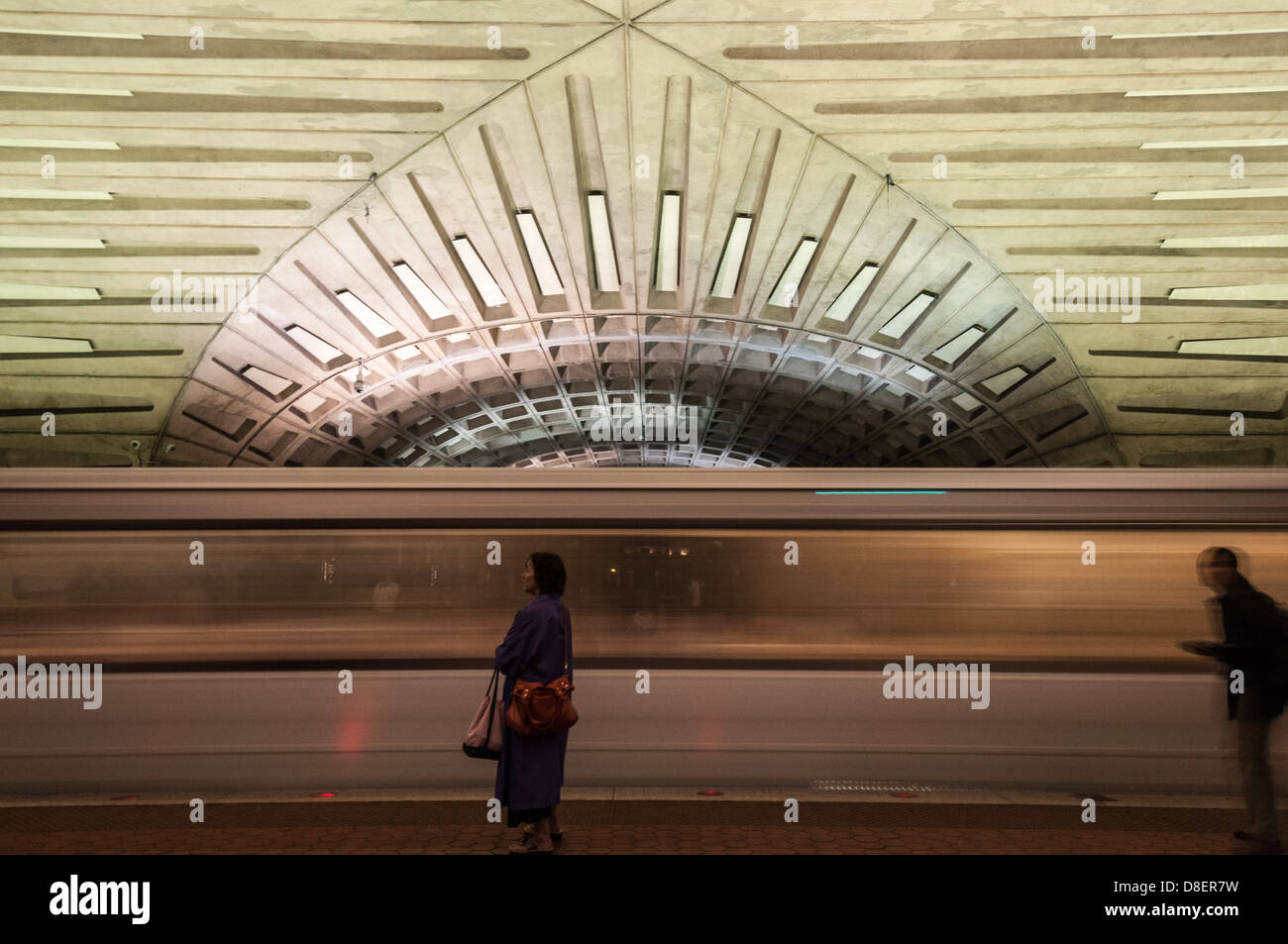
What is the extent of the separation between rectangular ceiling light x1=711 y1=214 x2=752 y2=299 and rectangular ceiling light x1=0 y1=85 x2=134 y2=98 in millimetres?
8396

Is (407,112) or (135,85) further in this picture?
(407,112)

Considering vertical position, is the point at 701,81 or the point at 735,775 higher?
the point at 701,81

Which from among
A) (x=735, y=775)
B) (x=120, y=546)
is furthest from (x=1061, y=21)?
(x=120, y=546)

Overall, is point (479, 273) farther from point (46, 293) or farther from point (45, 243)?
point (46, 293)

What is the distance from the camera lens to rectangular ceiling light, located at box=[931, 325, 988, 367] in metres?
17.0

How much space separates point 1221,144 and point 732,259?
278 inches

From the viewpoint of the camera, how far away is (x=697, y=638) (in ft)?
21.3

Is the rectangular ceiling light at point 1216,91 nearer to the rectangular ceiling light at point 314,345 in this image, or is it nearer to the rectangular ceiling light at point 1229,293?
the rectangular ceiling light at point 1229,293

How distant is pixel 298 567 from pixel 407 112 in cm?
728

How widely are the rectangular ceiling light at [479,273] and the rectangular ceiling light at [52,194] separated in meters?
5.05

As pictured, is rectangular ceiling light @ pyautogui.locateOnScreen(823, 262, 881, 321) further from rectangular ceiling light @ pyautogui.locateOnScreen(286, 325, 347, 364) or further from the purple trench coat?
the purple trench coat

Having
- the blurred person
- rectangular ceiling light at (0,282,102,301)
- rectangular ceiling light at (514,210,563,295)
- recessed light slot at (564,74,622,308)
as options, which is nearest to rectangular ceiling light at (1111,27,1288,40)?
recessed light slot at (564,74,622,308)

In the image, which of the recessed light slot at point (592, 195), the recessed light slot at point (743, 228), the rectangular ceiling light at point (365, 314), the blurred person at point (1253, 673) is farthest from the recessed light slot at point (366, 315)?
the blurred person at point (1253, 673)
